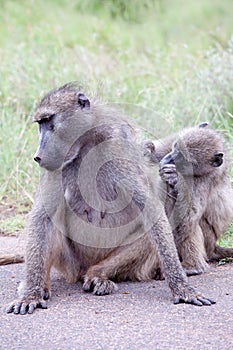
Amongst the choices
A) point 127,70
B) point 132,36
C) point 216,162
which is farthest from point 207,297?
point 132,36

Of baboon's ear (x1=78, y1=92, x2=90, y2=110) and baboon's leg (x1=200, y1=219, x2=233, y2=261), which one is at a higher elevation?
baboon's ear (x1=78, y1=92, x2=90, y2=110)

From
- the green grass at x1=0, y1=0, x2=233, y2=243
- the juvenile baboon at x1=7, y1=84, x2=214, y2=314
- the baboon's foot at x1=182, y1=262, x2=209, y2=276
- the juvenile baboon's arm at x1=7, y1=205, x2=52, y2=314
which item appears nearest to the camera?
the juvenile baboon's arm at x1=7, y1=205, x2=52, y2=314

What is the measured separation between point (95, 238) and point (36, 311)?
1.90 ft

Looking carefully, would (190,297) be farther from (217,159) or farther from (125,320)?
(217,159)

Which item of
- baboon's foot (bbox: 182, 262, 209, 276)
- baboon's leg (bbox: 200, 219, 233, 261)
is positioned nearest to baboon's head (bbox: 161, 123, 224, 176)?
baboon's leg (bbox: 200, 219, 233, 261)

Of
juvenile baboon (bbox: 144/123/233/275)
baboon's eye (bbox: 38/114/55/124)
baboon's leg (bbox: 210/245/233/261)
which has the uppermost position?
baboon's eye (bbox: 38/114/55/124)

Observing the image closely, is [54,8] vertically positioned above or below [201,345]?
above

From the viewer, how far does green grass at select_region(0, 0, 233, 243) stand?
612cm

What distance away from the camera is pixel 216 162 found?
4.37 meters

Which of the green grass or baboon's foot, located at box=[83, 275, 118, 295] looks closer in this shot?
baboon's foot, located at box=[83, 275, 118, 295]

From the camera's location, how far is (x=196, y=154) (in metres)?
4.43

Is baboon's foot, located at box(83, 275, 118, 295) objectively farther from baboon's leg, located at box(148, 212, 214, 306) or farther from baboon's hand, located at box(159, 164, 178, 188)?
baboon's hand, located at box(159, 164, 178, 188)

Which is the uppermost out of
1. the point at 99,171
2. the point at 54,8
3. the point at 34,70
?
the point at 54,8

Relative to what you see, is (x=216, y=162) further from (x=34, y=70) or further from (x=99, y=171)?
(x=34, y=70)
